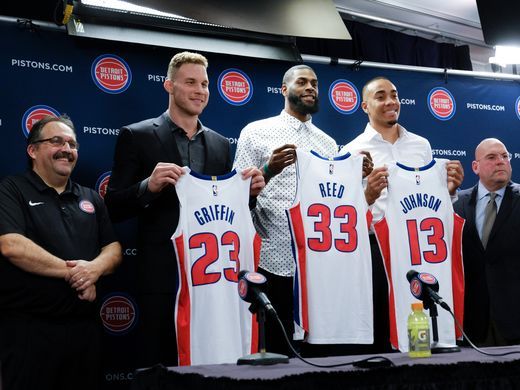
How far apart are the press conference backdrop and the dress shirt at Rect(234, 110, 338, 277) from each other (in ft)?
2.14

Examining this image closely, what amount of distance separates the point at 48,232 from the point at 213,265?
2.88 feet

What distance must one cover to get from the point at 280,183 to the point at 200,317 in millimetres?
1018

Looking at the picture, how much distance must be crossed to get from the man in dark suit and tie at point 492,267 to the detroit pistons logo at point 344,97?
109 cm

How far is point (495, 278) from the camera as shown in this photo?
4.89 meters

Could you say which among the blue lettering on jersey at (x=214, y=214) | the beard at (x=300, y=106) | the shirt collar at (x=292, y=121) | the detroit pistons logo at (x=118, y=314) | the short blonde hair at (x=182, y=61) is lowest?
the detroit pistons logo at (x=118, y=314)

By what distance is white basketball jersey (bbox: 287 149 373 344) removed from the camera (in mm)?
3922

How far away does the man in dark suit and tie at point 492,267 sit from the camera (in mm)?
4848

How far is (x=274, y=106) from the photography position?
17.3ft

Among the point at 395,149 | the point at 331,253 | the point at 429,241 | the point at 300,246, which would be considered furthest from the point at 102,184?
the point at 429,241

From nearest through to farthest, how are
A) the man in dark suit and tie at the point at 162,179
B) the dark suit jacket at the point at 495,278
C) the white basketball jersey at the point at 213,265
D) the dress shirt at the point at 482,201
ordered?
the white basketball jersey at the point at 213,265 < the man in dark suit and tie at the point at 162,179 < the dark suit jacket at the point at 495,278 < the dress shirt at the point at 482,201

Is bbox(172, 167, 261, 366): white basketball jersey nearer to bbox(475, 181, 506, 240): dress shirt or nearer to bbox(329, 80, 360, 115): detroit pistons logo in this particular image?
bbox(329, 80, 360, 115): detroit pistons logo

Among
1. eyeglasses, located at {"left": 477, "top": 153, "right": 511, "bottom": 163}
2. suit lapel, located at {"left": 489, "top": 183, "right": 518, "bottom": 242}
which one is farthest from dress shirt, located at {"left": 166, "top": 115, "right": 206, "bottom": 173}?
eyeglasses, located at {"left": 477, "top": 153, "right": 511, "bottom": 163}

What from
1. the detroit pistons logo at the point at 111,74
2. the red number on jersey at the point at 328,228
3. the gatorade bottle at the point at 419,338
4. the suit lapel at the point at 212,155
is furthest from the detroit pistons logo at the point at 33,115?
the gatorade bottle at the point at 419,338

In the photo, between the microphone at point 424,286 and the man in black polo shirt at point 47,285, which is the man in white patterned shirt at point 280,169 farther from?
the microphone at point 424,286
